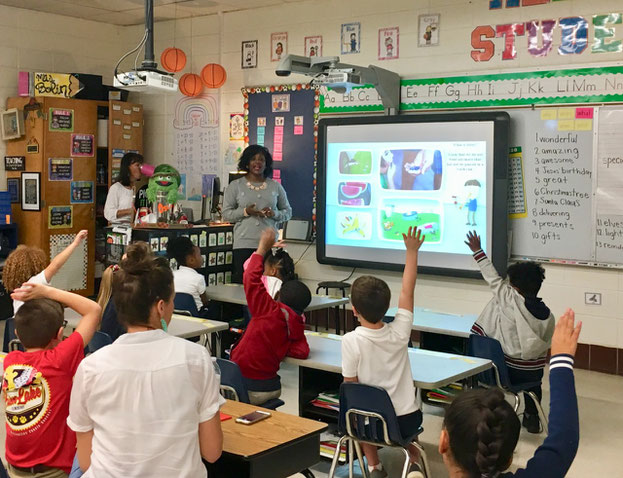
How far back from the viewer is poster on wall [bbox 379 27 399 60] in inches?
272

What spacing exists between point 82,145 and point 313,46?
2.70 metres

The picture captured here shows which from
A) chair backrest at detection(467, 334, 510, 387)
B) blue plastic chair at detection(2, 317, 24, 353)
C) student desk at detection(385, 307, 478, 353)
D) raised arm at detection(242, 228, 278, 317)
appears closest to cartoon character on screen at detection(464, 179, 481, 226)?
student desk at detection(385, 307, 478, 353)

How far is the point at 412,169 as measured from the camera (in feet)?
22.1

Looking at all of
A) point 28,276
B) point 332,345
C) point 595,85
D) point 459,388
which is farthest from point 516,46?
point 28,276

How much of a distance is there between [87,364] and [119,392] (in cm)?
12

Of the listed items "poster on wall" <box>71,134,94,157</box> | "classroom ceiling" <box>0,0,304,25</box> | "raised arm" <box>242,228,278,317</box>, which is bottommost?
"raised arm" <box>242,228,278,317</box>

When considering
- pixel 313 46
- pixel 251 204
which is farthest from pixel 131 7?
pixel 251 204

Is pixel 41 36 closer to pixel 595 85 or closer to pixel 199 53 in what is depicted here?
pixel 199 53

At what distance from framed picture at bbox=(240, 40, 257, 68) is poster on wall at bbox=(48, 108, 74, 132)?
1873 millimetres

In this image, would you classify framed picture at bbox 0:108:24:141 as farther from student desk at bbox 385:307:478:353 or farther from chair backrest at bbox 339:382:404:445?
chair backrest at bbox 339:382:404:445

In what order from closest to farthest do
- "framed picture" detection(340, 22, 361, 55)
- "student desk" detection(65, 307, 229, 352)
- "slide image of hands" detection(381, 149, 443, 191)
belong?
"student desk" detection(65, 307, 229, 352), "slide image of hands" detection(381, 149, 443, 191), "framed picture" detection(340, 22, 361, 55)

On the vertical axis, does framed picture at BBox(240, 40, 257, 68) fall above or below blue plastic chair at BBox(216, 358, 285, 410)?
above

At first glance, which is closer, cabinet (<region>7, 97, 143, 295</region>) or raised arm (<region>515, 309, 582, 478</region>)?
raised arm (<region>515, 309, 582, 478</region>)

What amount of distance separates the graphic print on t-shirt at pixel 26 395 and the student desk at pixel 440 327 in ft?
8.09
